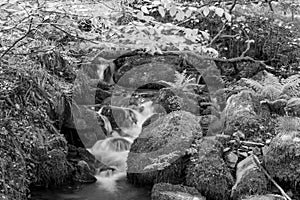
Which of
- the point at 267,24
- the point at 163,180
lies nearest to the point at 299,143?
the point at 163,180

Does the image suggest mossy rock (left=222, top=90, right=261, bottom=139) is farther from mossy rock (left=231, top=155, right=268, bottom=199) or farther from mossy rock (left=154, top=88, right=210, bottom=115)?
mossy rock (left=231, top=155, right=268, bottom=199)

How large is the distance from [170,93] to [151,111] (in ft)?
1.78

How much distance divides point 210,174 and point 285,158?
104 centimetres

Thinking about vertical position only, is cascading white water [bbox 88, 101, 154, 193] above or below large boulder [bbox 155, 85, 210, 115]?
below

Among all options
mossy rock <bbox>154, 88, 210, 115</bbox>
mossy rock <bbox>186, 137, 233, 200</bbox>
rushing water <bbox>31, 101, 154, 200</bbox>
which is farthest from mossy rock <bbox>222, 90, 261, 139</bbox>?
rushing water <bbox>31, 101, 154, 200</bbox>

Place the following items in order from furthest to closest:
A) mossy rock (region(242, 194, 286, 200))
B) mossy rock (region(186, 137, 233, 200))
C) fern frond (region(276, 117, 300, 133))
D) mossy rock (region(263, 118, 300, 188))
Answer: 1. fern frond (region(276, 117, 300, 133))
2. mossy rock (region(186, 137, 233, 200))
3. mossy rock (region(263, 118, 300, 188))
4. mossy rock (region(242, 194, 286, 200))

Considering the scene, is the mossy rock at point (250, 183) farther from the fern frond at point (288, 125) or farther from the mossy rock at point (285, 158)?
the fern frond at point (288, 125)

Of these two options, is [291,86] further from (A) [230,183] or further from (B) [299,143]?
(A) [230,183]

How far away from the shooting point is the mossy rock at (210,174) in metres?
5.06

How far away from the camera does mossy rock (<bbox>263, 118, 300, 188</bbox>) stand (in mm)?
4816

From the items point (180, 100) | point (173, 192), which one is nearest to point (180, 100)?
point (180, 100)

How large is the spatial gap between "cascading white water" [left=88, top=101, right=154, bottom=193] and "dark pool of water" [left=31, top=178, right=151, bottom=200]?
90mm

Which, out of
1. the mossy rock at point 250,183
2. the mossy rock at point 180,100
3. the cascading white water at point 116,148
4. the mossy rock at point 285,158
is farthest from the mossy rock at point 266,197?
the mossy rock at point 180,100

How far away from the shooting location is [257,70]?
28.5 ft
